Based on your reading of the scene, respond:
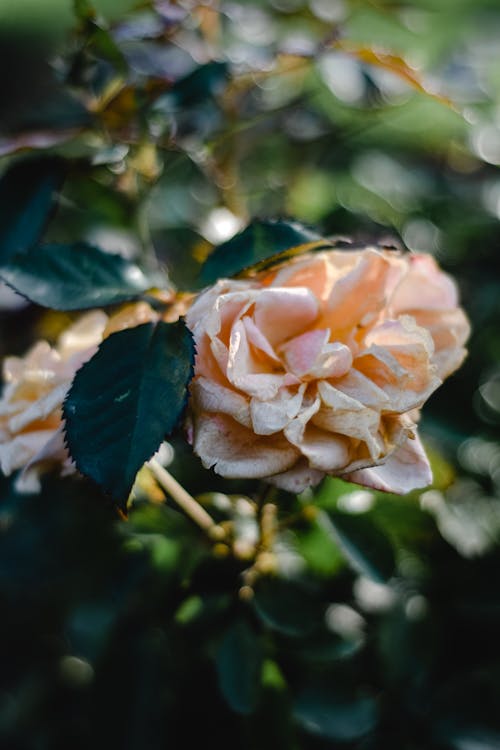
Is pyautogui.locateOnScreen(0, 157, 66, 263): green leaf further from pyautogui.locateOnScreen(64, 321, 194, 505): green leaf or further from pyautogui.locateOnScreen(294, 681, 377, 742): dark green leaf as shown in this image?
pyautogui.locateOnScreen(294, 681, 377, 742): dark green leaf

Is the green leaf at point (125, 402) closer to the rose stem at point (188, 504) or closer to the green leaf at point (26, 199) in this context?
the rose stem at point (188, 504)

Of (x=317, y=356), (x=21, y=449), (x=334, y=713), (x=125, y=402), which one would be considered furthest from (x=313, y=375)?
(x=334, y=713)

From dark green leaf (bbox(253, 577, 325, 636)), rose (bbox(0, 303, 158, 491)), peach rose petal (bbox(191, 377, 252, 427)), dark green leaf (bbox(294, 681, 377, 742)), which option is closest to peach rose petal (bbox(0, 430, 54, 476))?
rose (bbox(0, 303, 158, 491))

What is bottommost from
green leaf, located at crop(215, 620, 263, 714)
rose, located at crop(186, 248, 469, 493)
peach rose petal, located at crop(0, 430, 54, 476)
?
green leaf, located at crop(215, 620, 263, 714)

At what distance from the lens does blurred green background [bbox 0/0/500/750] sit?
0.73 meters

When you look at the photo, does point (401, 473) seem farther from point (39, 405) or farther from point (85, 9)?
point (85, 9)

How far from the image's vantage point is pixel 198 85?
0.67 m

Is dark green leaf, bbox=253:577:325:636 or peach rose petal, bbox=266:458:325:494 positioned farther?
dark green leaf, bbox=253:577:325:636

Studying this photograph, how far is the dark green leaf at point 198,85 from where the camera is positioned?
67 centimetres

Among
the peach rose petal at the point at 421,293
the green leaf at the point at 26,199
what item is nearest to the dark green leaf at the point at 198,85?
the green leaf at the point at 26,199

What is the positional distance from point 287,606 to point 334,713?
0.49 feet

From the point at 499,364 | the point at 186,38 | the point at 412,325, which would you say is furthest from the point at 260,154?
the point at 412,325

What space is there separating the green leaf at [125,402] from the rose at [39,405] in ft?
0.12

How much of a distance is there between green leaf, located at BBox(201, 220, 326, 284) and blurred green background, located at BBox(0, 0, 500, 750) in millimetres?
34
